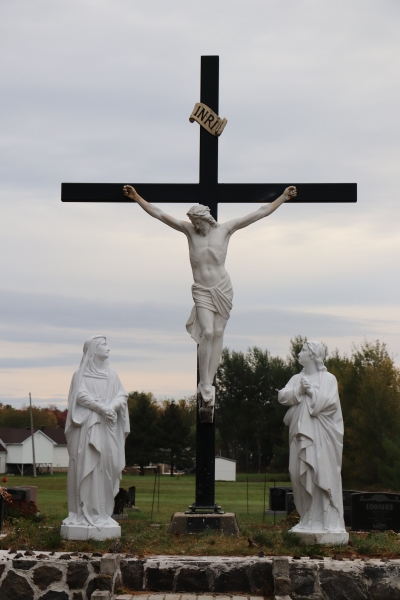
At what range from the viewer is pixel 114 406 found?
1130 centimetres

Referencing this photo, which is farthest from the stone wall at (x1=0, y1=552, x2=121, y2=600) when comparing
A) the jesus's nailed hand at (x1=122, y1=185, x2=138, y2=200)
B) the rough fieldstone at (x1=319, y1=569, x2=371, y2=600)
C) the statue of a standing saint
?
the jesus's nailed hand at (x1=122, y1=185, x2=138, y2=200)

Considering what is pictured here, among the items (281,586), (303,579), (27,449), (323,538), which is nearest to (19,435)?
(27,449)

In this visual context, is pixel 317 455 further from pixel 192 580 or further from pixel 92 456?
pixel 92 456

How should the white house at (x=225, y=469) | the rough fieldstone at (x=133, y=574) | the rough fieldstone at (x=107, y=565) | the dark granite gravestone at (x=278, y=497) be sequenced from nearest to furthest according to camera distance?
the rough fieldstone at (x=107, y=565), the rough fieldstone at (x=133, y=574), the dark granite gravestone at (x=278, y=497), the white house at (x=225, y=469)

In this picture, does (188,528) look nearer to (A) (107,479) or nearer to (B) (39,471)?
(A) (107,479)

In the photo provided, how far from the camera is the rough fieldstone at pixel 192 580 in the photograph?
988 centimetres

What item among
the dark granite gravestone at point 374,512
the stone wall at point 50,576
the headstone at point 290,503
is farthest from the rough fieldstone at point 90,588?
the headstone at point 290,503

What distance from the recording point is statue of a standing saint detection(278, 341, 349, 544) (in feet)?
36.8

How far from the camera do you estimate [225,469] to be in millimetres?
54438

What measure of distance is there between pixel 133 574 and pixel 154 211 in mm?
5273

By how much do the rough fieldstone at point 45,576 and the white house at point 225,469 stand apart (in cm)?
4293

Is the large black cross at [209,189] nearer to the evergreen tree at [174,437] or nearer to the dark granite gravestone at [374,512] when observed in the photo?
the dark granite gravestone at [374,512]

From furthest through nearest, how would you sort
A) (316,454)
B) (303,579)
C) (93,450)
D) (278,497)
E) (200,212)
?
1. (278,497)
2. (200,212)
3. (316,454)
4. (93,450)
5. (303,579)

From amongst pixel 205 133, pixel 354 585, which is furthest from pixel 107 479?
pixel 205 133
